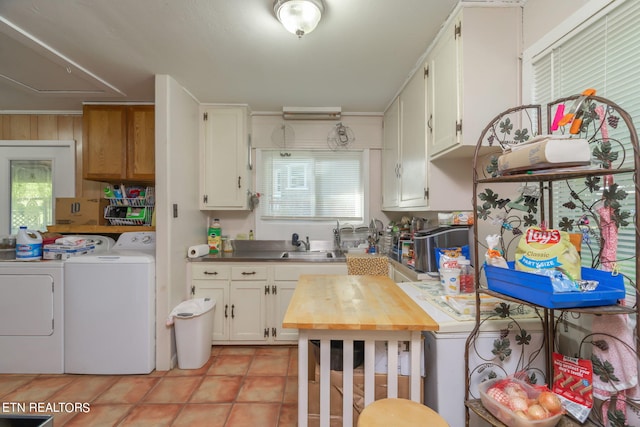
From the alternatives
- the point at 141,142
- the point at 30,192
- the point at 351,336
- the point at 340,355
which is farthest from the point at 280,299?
the point at 30,192

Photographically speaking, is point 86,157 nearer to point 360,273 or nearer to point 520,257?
point 360,273

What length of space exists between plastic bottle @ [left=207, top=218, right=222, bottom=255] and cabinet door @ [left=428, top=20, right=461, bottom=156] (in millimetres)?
2227

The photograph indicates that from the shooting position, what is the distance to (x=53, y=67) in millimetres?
2203

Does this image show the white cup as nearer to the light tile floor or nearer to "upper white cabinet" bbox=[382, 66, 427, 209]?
"upper white cabinet" bbox=[382, 66, 427, 209]

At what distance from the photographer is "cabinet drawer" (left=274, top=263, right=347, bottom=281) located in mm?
2711

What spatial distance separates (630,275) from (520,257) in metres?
0.41

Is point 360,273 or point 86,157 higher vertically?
point 86,157

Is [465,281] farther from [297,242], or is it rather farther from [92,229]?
[92,229]

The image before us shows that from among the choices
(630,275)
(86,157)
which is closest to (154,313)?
(86,157)

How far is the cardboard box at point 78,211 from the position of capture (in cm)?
277

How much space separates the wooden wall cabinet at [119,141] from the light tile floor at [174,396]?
5.75 ft

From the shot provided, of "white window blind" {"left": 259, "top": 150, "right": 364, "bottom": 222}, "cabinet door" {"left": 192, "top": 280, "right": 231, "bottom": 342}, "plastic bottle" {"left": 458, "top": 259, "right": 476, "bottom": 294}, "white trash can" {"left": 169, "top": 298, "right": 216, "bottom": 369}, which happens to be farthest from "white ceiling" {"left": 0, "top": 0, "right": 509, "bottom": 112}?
"white trash can" {"left": 169, "top": 298, "right": 216, "bottom": 369}

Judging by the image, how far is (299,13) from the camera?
4.96 feet

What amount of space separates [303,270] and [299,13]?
199 centimetres
